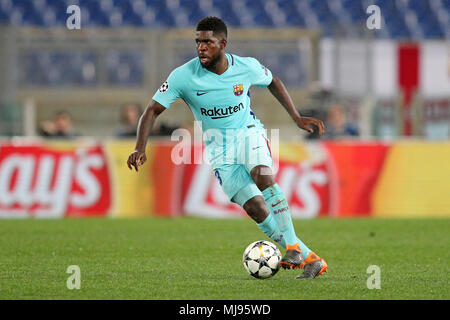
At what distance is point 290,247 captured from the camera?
6.74 meters

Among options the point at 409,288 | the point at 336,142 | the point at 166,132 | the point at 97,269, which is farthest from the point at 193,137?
the point at 409,288

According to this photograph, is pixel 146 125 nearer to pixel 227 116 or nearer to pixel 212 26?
pixel 227 116

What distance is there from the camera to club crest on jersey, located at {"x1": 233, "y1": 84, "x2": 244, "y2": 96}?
6.96m

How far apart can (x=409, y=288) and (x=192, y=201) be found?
247 inches

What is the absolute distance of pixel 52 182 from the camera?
39.8 ft

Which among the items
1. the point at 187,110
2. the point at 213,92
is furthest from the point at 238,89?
the point at 187,110

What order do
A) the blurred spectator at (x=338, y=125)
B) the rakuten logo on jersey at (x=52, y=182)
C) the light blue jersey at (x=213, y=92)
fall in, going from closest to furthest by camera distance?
the light blue jersey at (x=213, y=92) → the rakuten logo on jersey at (x=52, y=182) → the blurred spectator at (x=338, y=125)

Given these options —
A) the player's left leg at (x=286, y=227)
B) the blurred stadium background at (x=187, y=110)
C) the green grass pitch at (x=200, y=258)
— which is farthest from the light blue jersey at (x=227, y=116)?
the blurred stadium background at (x=187, y=110)

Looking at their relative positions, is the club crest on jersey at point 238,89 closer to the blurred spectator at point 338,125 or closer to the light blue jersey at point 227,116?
the light blue jersey at point 227,116

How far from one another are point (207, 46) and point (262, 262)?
1.69 metres

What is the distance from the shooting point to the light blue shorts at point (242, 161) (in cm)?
688

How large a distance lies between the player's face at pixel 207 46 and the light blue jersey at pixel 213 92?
171 millimetres

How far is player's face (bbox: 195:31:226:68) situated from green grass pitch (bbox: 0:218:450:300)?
1686mm
